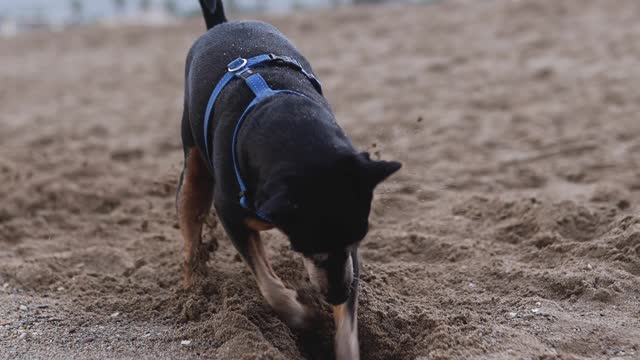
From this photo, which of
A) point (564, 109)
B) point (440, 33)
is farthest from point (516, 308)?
point (440, 33)

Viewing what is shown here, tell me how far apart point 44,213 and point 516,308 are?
3864 millimetres

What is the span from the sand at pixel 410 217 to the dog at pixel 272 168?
1.04 ft

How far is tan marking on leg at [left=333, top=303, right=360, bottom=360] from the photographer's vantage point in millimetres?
3963

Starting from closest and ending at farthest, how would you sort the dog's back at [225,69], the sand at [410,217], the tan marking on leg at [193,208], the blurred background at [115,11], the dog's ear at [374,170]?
the dog's ear at [374,170] < the dog's back at [225,69] < the sand at [410,217] < the tan marking on leg at [193,208] < the blurred background at [115,11]

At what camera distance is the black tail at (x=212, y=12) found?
5.10 meters

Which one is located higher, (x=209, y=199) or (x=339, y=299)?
(x=339, y=299)

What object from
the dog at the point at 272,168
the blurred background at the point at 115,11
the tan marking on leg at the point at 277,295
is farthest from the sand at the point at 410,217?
the blurred background at the point at 115,11

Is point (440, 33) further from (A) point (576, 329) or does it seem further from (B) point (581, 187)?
(A) point (576, 329)

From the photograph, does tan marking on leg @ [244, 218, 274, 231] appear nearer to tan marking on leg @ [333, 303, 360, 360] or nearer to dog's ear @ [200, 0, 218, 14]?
tan marking on leg @ [333, 303, 360, 360]

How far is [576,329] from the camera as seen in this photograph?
3979 mm

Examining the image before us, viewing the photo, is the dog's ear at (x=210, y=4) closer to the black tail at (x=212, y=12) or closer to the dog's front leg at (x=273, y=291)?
the black tail at (x=212, y=12)

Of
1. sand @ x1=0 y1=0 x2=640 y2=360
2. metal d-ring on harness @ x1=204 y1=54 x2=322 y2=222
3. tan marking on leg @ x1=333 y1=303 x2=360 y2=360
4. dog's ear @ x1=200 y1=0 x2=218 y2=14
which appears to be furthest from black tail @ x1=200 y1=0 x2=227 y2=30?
tan marking on leg @ x1=333 y1=303 x2=360 y2=360

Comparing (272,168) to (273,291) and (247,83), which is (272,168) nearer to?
(247,83)

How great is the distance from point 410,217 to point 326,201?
268 centimetres
